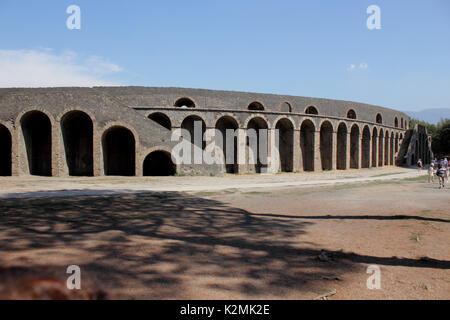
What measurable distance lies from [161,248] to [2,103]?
18.1 meters

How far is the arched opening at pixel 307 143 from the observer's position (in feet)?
84.4

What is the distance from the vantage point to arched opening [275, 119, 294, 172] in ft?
80.4

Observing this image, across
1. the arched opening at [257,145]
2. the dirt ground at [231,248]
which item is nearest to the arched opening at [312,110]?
the arched opening at [257,145]

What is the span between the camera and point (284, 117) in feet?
77.2

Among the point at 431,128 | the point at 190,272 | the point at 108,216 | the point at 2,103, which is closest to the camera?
the point at 190,272

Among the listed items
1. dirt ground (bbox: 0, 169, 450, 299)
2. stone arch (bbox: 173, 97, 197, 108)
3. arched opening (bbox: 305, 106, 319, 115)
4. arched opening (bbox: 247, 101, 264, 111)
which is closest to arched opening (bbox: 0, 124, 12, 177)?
stone arch (bbox: 173, 97, 197, 108)

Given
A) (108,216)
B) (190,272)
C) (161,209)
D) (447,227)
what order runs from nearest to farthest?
(190,272)
(447,227)
(108,216)
(161,209)

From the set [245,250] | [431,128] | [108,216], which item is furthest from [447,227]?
[431,128]

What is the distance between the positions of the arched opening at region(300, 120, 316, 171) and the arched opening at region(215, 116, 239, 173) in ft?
23.6

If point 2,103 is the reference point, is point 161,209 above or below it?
below

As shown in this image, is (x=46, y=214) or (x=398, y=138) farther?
(x=398, y=138)

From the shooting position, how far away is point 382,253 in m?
4.16

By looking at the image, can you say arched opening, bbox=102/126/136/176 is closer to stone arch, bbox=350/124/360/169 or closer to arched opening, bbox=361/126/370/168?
stone arch, bbox=350/124/360/169

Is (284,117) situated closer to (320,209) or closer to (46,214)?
(320,209)
